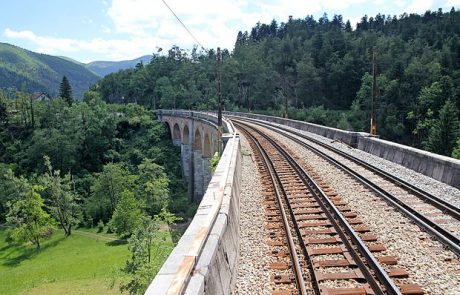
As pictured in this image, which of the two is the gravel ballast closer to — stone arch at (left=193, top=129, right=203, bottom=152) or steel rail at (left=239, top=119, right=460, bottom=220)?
steel rail at (left=239, top=119, right=460, bottom=220)

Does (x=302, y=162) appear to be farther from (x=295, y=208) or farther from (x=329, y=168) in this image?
(x=295, y=208)

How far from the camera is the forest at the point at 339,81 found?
216 ft

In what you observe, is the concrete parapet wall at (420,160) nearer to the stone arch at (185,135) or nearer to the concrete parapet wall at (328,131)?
the concrete parapet wall at (328,131)

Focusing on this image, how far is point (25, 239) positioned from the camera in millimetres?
42656

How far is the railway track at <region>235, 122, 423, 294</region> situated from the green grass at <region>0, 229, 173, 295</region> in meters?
14.0

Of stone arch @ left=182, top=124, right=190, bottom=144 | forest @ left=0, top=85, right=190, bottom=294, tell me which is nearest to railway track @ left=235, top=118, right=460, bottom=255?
forest @ left=0, top=85, right=190, bottom=294

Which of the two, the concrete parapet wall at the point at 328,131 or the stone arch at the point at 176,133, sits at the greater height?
the concrete parapet wall at the point at 328,131

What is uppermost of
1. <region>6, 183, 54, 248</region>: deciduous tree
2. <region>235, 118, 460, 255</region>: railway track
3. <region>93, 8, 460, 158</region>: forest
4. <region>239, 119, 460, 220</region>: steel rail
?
<region>93, 8, 460, 158</region>: forest

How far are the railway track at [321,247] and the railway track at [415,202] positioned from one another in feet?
4.46

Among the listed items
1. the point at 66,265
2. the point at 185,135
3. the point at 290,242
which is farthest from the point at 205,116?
the point at 290,242

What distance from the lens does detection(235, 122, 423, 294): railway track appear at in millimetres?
6945

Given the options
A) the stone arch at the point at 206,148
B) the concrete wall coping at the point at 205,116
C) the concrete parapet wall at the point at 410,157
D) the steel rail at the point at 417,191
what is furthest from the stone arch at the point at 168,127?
the steel rail at the point at 417,191

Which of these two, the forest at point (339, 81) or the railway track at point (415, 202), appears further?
the forest at point (339, 81)

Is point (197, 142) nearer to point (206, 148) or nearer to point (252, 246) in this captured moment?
point (206, 148)
